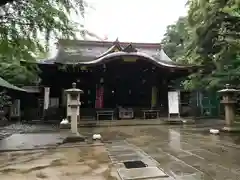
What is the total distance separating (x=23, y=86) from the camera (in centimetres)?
1755

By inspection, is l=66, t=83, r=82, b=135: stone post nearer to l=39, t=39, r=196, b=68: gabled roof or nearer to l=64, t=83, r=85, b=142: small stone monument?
l=64, t=83, r=85, b=142: small stone monument

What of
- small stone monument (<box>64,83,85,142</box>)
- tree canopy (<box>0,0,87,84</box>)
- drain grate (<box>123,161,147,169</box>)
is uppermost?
tree canopy (<box>0,0,87,84</box>)

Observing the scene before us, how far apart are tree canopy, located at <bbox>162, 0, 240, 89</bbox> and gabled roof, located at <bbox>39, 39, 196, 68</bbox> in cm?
153

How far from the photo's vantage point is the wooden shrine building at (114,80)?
13.6m

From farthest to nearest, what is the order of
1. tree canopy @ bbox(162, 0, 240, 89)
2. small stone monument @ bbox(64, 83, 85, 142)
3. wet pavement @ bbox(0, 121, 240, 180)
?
tree canopy @ bbox(162, 0, 240, 89) < small stone monument @ bbox(64, 83, 85, 142) < wet pavement @ bbox(0, 121, 240, 180)

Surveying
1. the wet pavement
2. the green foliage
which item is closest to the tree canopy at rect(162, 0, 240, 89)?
the wet pavement

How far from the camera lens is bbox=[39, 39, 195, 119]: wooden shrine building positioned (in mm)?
13602

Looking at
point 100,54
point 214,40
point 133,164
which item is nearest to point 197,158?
point 133,164

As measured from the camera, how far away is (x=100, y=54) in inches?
704

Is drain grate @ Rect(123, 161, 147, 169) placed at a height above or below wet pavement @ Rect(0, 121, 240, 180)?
below

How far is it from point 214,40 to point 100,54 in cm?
804

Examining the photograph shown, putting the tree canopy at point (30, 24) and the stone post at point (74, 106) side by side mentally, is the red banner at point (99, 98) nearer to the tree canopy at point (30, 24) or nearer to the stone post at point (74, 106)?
the stone post at point (74, 106)

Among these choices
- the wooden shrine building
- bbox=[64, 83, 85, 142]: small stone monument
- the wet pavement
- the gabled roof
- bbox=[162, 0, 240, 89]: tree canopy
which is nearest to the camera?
the wet pavement

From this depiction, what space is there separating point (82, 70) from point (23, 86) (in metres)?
6.09
